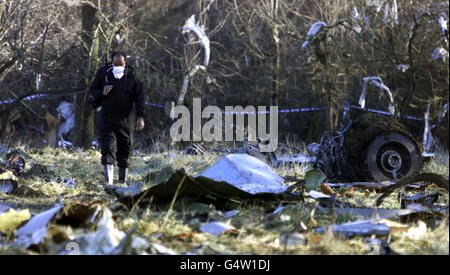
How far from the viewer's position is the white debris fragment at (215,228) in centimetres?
367

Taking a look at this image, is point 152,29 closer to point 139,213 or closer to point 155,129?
point 155,129

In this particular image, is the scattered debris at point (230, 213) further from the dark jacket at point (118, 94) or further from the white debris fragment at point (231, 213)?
the dark jacket at point (118, 94)

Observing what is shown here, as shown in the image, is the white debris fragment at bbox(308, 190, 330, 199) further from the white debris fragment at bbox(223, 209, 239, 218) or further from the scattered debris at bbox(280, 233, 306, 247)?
the scattered debris at bbox(280, 233, 306, 247)

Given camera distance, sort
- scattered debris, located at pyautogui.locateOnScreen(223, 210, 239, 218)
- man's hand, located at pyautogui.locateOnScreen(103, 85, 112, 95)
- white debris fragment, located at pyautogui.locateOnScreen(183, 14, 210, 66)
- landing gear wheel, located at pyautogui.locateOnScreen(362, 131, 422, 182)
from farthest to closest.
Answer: white debris fragment, located at pyautogui.locateOnScreen(183, 14, 210, 66), man's hand, located at pyautogui.locateOnScreen(103, 85, 112, 95), landing gear wheel, located at pyautogui.locateOnScreen(362, 131, 422, 182), scattered debris, located at pyautogui.locateOnScreen(223, 210, 239, 218)

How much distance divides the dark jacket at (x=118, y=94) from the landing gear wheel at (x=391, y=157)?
289 cm

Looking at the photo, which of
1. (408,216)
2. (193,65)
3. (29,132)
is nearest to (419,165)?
(408,216)

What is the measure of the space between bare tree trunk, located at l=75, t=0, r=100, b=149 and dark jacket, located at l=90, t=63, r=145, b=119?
5281mm

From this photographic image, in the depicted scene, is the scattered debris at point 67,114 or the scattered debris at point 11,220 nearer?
the scattered debris at point 11,220

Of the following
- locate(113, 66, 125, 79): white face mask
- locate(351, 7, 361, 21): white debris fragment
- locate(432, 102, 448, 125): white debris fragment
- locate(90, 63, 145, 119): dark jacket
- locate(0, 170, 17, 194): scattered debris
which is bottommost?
locate(0, 170, 17, 194): scattered debris

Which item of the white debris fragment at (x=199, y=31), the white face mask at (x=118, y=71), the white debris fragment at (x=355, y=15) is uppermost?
the white debris fragment at (x=355, y=15)

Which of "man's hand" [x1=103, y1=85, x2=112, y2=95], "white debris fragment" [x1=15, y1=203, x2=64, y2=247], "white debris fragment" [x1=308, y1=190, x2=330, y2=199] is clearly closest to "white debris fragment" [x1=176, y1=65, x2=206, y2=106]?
"man's hand" [x1=103, y1=85, x2=112, y2=95]

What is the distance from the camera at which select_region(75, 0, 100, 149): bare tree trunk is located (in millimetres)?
12219

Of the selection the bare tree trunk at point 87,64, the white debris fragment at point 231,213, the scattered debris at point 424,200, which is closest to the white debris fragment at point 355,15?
the bare tree trunk at point 87,64
